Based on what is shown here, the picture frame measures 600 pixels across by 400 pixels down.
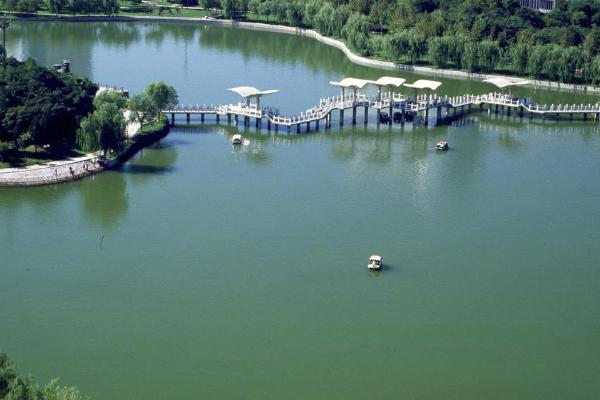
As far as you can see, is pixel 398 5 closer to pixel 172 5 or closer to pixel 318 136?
pixel 172 5

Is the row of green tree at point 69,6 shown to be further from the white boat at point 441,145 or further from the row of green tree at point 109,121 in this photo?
the white boat at point 441,145

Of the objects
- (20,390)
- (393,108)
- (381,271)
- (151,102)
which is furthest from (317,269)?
(393,108)

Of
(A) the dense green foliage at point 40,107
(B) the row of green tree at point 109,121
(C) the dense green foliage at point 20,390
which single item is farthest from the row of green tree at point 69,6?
(C) the dense green foliage at point 20,390

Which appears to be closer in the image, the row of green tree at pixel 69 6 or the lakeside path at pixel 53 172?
the lakeside path at pixel 53 172

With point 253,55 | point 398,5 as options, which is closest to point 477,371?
point 253,55

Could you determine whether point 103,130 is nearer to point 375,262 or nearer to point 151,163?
point 151,163
